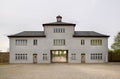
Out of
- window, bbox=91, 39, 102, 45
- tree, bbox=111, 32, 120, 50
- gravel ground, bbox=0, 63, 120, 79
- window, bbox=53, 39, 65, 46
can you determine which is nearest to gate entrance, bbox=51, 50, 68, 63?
window, bbox=53, 39, 65, 46

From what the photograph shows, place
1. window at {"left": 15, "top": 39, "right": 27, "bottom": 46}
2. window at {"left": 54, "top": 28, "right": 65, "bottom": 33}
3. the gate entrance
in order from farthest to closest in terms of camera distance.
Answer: the gate entrance
window at {"left": 54, "top": 28, "right": 65, "bottom": 33}
window at {"left": 15, "top": 39, "right": 27, "bottom": 46}

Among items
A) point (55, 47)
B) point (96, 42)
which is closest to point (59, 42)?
point (55, 47)

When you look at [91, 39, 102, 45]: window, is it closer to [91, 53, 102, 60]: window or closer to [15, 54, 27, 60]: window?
[91, 53, 102, 60]: window

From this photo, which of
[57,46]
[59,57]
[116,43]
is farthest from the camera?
[59,57]

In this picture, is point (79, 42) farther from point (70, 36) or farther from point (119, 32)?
point (119, 32)

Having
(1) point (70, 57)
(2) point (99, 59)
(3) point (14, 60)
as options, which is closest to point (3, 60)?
(3) point (14, 60)

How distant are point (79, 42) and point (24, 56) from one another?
1209 cm

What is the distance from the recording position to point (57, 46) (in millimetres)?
40969

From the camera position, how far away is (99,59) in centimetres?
4100

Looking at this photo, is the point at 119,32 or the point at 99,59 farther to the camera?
the point at 99,59

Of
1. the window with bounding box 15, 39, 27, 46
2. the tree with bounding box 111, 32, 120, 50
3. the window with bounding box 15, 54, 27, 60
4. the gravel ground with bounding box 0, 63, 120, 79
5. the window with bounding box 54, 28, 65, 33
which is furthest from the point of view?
the window with bounding box 54, 28, 65, 33

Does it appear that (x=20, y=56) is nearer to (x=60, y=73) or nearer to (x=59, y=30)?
(x=59, y=30)

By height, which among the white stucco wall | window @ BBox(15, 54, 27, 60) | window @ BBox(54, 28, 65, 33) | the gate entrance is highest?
window @ BBox(54, 28, 65, 33)

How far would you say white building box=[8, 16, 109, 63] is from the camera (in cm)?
4081
